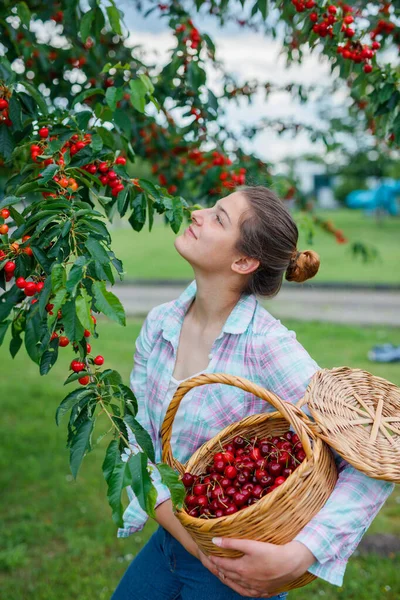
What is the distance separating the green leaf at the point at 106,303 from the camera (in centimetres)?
137

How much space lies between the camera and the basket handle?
5.00ft

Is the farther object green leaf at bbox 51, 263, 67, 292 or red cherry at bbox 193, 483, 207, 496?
red cherry at bbox 193, 483, 207, 496

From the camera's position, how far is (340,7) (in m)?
2.39

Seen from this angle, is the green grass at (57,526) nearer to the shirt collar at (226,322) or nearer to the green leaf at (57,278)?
the shirt collar at (226,322)

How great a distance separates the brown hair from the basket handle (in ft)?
1.56

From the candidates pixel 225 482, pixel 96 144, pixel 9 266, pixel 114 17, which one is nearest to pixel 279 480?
pixel 225 482

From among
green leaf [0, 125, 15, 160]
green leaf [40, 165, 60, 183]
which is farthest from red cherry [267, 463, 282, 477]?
green leaf [0, 125, 15, 160]

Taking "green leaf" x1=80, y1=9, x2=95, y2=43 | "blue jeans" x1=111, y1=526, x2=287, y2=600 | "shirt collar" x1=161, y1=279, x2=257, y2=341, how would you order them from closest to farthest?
1. "blue jeans" x1=111, y1=526, x2=287, y2=600
2. "shirt collar" x1=161, y1=279, x2=257, y2=341
3. "green leaf" x1=80, y1=9, x2=95, y2=43

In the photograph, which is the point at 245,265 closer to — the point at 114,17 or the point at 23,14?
the point at 114,17

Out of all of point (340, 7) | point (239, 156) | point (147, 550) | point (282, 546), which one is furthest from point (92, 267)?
point (239, 156)

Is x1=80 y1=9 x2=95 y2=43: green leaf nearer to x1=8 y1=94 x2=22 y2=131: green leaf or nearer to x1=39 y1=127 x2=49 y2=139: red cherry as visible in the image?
x1=8 y1=94 x2=22 y2=131: green leaf

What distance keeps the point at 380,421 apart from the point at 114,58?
253 centimetres

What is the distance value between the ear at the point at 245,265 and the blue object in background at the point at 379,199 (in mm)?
27092

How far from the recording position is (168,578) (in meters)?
1.88
